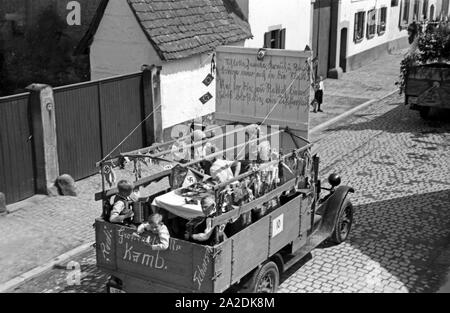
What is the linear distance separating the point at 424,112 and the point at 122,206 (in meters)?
13.5

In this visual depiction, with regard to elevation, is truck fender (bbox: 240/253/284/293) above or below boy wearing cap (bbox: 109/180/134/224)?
below

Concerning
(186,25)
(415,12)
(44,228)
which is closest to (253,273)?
(44,228)

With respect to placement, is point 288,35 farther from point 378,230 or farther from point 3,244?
point 3,244

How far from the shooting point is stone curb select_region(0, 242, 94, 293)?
880 centimetres

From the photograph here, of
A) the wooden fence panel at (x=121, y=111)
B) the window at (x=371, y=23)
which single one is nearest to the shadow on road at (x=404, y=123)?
the wooden fence panel at (x=121, y=111)

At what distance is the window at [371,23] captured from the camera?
1163 inches

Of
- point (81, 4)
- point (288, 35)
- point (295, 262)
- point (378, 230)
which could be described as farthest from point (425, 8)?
point (295, 262)

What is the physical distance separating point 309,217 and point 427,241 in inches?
101

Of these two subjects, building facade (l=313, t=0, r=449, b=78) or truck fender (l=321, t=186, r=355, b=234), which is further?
building facade (l=313, t=0, r=449, b=78)

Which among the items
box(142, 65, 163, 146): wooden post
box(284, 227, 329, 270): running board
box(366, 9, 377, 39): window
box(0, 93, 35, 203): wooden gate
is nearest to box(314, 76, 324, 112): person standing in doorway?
box(142, 65, 163, 146): wooden post

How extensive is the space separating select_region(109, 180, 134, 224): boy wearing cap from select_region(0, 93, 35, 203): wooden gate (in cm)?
469

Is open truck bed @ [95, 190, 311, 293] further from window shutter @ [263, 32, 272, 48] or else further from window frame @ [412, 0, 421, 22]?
window frame @ [412, 0, 421, 22]

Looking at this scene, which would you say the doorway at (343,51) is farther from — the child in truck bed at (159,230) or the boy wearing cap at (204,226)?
the child in truck bed at (159,230)

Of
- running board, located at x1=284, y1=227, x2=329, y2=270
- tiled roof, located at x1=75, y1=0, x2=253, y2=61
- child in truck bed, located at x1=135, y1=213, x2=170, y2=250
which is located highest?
tiled roof, located at x1=75, y1=0, x2=253, y2=61
